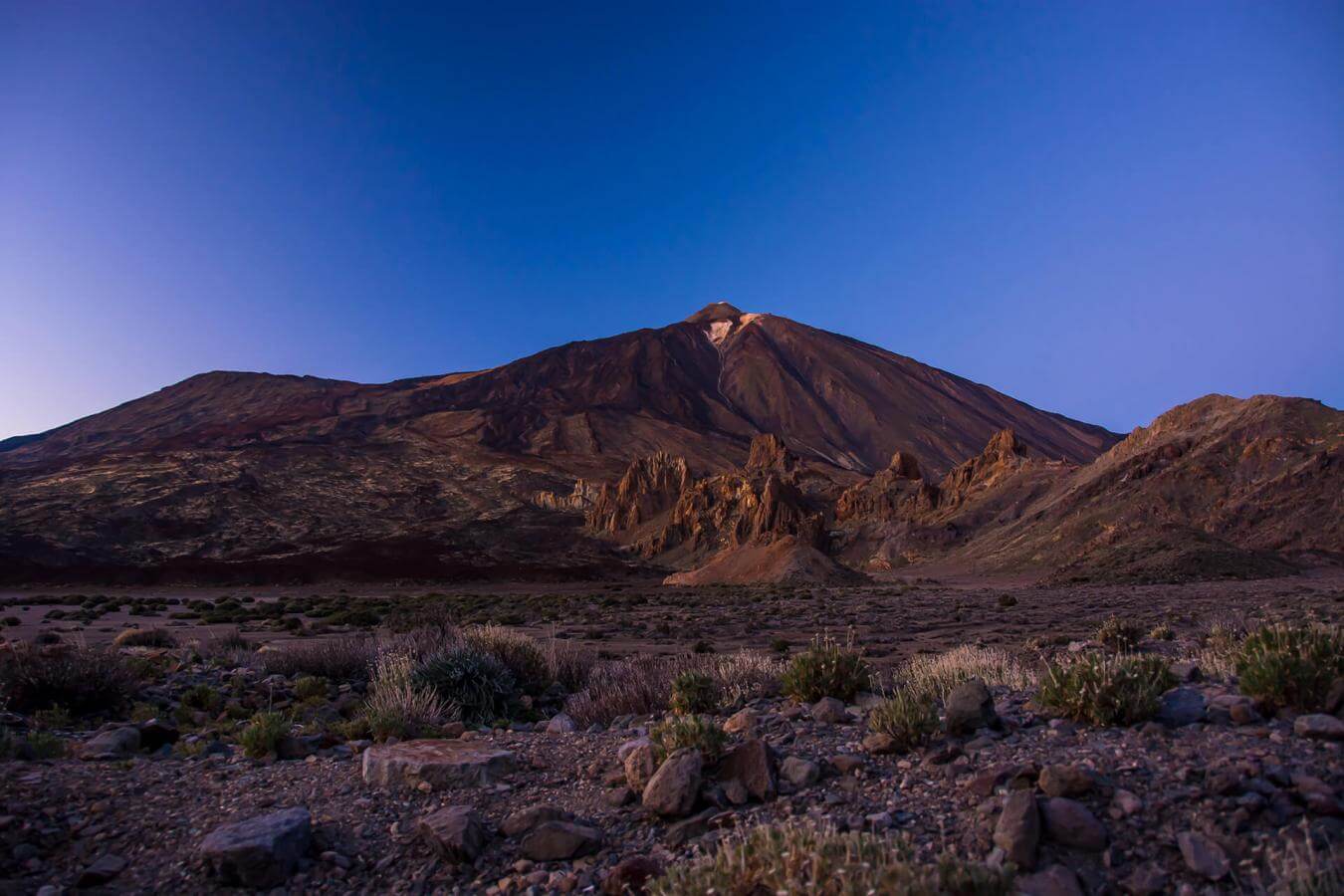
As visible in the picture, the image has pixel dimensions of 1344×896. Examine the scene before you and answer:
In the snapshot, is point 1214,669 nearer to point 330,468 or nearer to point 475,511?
point 475,511

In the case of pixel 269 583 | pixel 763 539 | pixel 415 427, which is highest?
pixel 415 427

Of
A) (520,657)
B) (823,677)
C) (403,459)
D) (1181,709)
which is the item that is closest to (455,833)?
(823,677)

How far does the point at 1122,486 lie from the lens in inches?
1970

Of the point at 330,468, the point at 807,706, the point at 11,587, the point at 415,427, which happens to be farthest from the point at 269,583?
the point at 415,427

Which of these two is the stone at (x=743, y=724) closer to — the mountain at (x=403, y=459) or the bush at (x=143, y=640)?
the bush at (x=143, y=640)

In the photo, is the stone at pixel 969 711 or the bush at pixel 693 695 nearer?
the stone at pixel 969 711

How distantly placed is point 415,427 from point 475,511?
47.7 meters

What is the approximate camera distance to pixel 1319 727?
4.07 metres

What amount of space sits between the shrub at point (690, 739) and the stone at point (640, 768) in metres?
0.05

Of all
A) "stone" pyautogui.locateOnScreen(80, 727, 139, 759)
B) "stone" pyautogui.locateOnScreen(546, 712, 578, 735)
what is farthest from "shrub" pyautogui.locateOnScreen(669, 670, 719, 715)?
"stone" pyautogui.locateOnScreen(80, 727, 139, 759)

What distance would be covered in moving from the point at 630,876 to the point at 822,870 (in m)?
1.15

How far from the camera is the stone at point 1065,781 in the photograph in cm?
382

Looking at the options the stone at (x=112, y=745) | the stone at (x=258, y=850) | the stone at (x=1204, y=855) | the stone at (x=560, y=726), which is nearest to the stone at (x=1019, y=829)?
the stone at (x=1204, y=855)

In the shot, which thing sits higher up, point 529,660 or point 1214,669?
point 1214,669
